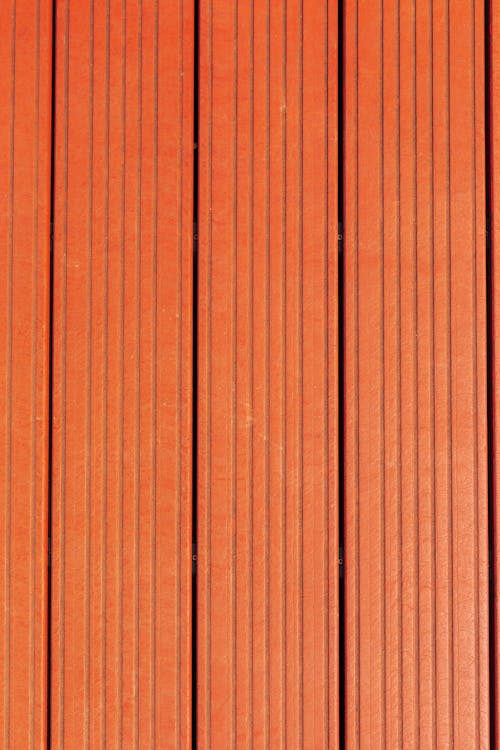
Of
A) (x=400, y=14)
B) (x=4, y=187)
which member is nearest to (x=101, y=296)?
(x=4, y=187)

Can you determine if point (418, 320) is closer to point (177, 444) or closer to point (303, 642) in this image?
point (177, 444)

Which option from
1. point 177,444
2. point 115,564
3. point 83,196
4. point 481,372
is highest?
point 83,196

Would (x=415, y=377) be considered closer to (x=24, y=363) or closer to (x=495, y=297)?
(x=495, y=297)

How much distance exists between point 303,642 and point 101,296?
714 millimetres

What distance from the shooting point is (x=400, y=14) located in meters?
1.38

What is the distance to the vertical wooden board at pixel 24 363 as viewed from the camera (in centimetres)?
131

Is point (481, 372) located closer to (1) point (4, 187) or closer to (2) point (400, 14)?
(2) point (400, 14)

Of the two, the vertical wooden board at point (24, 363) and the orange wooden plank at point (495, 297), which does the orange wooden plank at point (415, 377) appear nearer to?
the orange wooden plank at point (495, 297)

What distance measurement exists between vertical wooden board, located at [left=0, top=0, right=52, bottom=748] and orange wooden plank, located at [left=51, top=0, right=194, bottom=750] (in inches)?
1.1

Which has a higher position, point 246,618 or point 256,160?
point 256,160

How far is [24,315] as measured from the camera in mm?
1345

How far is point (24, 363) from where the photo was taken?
1.34 meters

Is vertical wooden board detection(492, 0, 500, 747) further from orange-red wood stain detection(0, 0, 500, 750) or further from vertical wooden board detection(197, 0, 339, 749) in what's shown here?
vertical wooden board detection(197, 0, 339, 749)

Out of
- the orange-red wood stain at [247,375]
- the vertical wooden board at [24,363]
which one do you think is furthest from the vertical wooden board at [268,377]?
the vertical wooden board at [24,363]
